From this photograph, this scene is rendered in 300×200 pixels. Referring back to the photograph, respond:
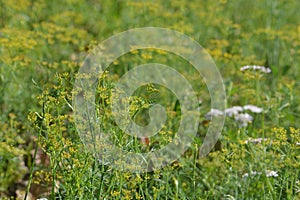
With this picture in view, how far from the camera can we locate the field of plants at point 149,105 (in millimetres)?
2346

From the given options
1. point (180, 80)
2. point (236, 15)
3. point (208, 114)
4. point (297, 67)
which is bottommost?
point (208, 114)

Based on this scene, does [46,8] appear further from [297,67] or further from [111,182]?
[111,182]

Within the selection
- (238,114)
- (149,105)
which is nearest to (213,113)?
(238,114)

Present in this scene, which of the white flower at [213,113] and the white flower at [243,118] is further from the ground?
the white flower at [213,113]

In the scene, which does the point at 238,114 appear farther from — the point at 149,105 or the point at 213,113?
the point at 149,105

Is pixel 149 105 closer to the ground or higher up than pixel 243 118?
closer to the ground

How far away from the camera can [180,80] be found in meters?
3.80

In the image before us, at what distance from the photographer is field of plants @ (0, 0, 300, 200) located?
2346 mm

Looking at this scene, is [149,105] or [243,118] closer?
[149,105]

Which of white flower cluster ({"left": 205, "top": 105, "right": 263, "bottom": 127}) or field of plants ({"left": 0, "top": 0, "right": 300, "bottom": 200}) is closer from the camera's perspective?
field of plants ({"left": 0, "top": 0, "right": 300, "bottom": 200})

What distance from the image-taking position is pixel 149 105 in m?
2.30

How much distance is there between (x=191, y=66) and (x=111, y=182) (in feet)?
5.85

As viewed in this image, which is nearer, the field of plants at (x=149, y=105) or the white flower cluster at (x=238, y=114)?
the field of plants at (x=149, y=105)

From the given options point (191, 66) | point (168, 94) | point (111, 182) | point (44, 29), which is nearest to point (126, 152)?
point (111, 182)
